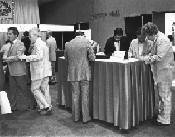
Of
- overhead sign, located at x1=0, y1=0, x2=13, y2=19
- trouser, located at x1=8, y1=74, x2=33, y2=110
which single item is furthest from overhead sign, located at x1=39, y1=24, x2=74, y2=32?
trouser, located at x1=8, y1=74, x2=33, y2=110

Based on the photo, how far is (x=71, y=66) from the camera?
13.2 ft

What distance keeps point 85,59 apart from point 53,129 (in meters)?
1.12

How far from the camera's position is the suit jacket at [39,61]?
14.4 ft

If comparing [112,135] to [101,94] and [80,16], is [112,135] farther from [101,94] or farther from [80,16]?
[80,16]

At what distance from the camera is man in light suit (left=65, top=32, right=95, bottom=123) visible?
3961 millimetres

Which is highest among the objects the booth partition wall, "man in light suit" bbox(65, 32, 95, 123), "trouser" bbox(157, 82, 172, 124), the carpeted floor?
the booth partition wall

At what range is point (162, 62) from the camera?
150 inches

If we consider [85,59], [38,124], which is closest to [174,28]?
[85,59]

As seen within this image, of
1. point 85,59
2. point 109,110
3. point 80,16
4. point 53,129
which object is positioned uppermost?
point 80,16

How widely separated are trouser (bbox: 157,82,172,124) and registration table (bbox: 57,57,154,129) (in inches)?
7.6

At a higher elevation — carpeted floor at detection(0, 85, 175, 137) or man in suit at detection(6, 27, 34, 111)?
man in suit at detection(6, 27, 34, 111)

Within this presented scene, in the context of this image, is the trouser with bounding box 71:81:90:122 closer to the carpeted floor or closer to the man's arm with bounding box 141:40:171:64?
the carpeted floor

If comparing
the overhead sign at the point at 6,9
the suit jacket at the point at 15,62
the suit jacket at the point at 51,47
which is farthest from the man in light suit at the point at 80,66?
the overhead sign at the point at 6,9

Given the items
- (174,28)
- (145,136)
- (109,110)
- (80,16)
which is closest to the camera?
(145,136)
